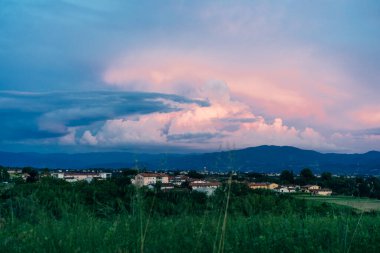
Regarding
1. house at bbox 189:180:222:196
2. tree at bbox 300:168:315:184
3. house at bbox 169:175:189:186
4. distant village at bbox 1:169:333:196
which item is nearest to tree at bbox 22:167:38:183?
distant village at bbox 1:169:333:196

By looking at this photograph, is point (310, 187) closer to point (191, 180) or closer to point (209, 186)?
point (191, 180)

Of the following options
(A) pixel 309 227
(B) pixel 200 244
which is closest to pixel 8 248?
(B) pixel 200 244

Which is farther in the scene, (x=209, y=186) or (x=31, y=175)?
(x=31, y=175)

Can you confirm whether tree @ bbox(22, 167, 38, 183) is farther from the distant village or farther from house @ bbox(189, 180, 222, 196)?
house @ bbox(189, 180, 222, 196)

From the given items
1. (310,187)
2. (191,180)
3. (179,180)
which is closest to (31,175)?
(179,180)

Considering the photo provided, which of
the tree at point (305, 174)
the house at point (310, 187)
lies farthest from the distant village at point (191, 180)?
the tree at point (305, 174)

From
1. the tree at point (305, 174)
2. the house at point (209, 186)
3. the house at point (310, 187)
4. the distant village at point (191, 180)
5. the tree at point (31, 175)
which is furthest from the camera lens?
the tree at point (31, 175)

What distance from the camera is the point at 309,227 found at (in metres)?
7.78

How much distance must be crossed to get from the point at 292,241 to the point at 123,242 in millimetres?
2288

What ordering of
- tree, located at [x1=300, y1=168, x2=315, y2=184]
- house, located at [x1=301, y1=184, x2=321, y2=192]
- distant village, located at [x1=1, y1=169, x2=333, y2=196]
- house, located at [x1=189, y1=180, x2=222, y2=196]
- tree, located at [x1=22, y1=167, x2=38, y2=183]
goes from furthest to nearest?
tree, located at [x1=22, y1=167, x2=38, y2=183] → house, located at [x1=301, y1=184, x2=321, y2=192] → tree, located at [x1=300, y1=168, x2=315, y2=184] → house, located at [x1=189, y1=180, x2=222, y2=196] → distant village, located at [x1=1, y1=169, x2=333, y2=196]

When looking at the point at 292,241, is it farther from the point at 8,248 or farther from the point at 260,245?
the point at 8,248

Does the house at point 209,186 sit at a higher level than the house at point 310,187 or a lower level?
higher

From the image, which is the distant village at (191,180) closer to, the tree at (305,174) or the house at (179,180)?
the house at (179,180)

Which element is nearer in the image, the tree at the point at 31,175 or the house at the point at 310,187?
the house at the point at 310,187
